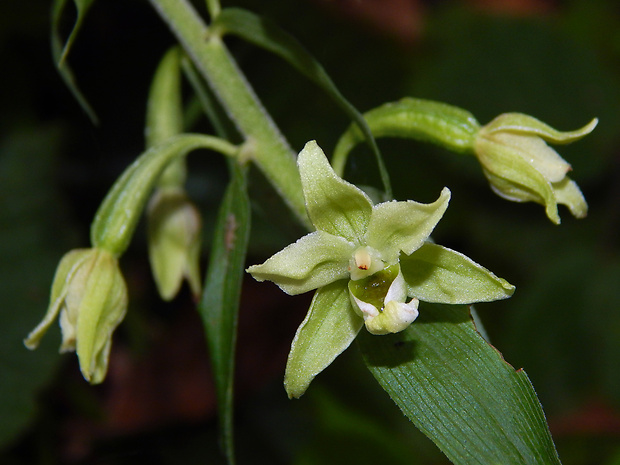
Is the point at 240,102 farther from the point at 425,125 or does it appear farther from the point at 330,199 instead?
the point at 330,199

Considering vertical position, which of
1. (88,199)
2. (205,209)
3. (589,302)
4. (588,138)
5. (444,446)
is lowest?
(589,302)

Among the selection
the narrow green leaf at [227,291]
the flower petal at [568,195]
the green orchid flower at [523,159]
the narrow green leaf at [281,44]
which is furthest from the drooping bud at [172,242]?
the flower petal at [568,195]

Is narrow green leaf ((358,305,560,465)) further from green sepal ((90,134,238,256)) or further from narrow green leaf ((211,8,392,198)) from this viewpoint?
green sepal ((90,134,238,256))

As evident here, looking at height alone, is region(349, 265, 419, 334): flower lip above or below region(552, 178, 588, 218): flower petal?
above

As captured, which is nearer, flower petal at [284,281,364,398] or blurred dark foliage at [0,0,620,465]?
flower petal at [284,281,364,398]

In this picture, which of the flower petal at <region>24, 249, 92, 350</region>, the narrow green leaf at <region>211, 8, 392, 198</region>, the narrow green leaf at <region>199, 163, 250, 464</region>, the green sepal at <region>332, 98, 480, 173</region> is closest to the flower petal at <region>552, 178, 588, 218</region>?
the green sepal at <region>332, 98, 480, 173</region>

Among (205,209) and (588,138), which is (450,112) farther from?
(588,138)

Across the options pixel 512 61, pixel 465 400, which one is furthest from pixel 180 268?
pixel 512 61

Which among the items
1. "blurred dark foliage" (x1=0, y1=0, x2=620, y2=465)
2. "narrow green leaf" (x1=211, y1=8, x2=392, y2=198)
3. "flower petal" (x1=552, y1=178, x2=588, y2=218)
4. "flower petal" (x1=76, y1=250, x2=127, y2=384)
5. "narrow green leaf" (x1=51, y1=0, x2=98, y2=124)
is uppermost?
"narrow green leaf" (x1=51, y1=0, x2=98, y2=124)
